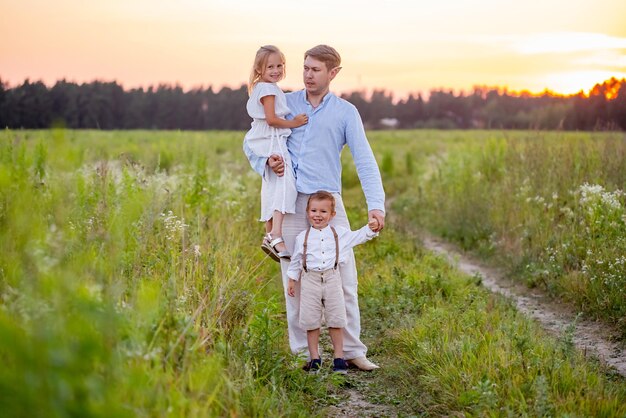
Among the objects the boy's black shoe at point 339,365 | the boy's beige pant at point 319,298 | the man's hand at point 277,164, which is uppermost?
the man's hand at point 277,164

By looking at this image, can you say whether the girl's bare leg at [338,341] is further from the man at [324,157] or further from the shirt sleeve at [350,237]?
the shirt sleeve at [350,237]

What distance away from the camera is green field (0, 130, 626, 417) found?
9.70ft

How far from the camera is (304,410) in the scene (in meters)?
4.44

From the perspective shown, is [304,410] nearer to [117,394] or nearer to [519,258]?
[117,394]

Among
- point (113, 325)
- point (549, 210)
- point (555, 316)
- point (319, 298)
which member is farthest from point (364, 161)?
point (549, 210)

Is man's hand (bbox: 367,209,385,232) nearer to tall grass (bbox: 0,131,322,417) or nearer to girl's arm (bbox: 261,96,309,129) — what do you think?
girl's arm (bbox: 261,96,309,129)

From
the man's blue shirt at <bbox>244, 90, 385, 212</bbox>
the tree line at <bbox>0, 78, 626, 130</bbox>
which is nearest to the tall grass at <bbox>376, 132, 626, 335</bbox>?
the tree line at <bbox>0, 78, 626, 130</bbox>

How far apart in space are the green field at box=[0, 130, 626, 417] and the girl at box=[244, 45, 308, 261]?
0.58 metres

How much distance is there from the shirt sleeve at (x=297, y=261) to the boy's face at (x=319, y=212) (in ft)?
0.50

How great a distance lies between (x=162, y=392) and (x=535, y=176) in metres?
9.15

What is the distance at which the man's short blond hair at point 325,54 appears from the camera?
17.4 feet

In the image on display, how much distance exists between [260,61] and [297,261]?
1565mm

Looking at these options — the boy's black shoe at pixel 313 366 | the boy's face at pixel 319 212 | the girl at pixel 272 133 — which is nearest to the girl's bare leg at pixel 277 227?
the girl at pixel 272 133

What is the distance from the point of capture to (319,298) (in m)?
5.39
